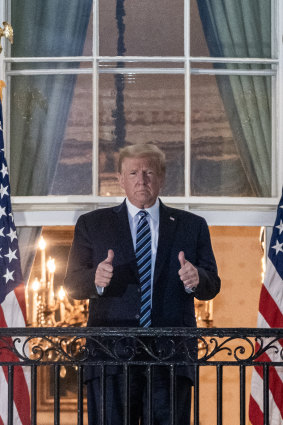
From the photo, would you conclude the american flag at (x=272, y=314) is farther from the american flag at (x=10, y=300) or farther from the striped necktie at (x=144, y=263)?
the american flag at (x=10, y=300)

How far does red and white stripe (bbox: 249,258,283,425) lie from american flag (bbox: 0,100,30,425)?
1313 millimetres

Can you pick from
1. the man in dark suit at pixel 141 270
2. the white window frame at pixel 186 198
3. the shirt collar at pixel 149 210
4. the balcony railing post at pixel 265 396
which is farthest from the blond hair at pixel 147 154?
the balcony railing post at pixel 265 396

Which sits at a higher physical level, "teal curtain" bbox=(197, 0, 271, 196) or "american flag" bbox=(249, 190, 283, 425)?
"teal curtain" bbox=(197, 0, 271, 196)

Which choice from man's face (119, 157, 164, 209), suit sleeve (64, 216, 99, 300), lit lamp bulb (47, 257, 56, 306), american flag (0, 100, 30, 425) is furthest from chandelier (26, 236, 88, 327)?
man's face (119, 157, 164, 209)

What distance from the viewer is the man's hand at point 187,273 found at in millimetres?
3584

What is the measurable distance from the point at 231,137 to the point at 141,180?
1183 millimetres

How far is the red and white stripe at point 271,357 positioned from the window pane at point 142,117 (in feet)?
2.99

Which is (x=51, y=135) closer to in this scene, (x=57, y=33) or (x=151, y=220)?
(x=57, y=33)

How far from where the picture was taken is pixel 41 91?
4945 millimetres

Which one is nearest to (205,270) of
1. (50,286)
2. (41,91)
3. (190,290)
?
(190,290)

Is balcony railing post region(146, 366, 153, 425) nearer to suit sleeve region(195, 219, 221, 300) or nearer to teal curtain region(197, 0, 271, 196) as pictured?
suit sleeve region(195, 219, 221, 300)

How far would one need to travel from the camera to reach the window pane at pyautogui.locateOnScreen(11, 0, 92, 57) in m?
4.96

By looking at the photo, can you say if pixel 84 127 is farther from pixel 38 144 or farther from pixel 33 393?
pixel 33 393

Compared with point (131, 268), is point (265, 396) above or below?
below
